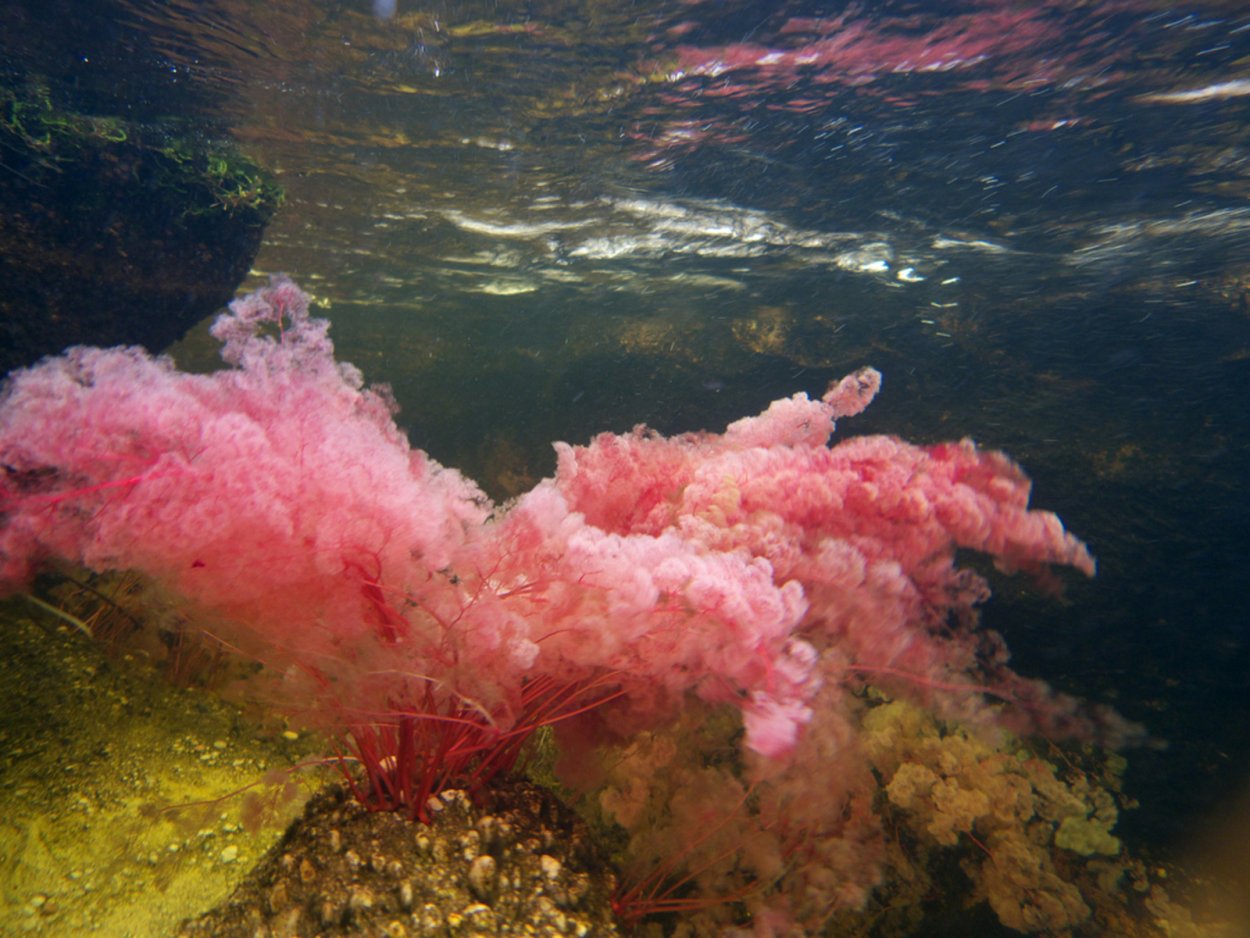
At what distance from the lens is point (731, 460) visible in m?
3.68

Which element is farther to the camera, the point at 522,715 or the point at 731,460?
the point at 731,460

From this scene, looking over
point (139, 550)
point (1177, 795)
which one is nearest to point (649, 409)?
point (1177, 795)

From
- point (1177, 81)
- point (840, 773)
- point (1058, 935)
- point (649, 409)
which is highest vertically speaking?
point (1177, 81)

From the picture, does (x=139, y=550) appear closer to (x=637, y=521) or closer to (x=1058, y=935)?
(x=637, y=521)

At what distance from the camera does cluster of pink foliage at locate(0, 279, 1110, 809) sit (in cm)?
261

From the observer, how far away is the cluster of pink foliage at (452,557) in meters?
2.61

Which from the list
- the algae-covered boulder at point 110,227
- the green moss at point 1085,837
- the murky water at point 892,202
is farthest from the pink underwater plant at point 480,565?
the murky water at point 892,202

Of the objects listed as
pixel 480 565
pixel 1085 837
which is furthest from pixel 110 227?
pixel 1085 837

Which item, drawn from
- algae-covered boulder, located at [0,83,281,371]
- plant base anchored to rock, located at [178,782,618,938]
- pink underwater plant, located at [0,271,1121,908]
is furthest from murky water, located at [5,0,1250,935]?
plant base anchored to rock, located at [178,782,618,938]

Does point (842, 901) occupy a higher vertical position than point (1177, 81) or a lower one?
lower

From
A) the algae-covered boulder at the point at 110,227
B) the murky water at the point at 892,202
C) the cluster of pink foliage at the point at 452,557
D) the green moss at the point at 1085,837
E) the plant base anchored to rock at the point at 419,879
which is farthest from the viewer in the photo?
the murky water at the point at 892,202

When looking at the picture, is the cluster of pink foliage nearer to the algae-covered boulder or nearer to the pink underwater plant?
the pink underwater plant

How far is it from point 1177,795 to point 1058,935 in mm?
4069

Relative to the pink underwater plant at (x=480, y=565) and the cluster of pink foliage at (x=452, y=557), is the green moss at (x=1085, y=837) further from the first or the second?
the cluster of pink foliage at (x=452, y=557)
